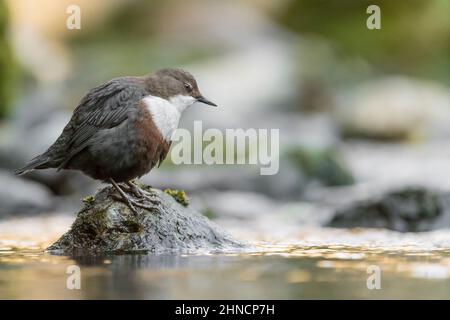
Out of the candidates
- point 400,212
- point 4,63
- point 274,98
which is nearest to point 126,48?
point 274,98

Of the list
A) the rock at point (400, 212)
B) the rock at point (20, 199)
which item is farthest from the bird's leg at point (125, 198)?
the rock at point (20, 199)

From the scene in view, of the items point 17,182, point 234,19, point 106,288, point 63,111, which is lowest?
point 106,288

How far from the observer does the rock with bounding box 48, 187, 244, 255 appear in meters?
6.68

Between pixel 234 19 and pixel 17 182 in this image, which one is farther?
pixel 234 19

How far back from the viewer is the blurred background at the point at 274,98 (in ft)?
36.6

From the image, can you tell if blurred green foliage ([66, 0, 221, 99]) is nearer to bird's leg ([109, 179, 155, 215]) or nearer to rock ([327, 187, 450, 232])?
rock ([327, 187, 450, 232])

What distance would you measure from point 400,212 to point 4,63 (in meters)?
9.18

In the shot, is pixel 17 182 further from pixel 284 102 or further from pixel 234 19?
pixel 234 19

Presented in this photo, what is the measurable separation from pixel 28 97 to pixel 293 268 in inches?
546

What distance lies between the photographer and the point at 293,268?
6074 mm

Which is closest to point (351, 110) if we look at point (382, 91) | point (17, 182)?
point (382, 91)

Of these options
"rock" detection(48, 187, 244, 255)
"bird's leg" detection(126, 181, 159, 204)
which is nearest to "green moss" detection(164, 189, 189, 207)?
"rock" detection(48, 187, 244, 255)

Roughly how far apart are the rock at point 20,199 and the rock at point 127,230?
4797mm

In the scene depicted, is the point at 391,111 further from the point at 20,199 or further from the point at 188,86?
the point at 188,86
